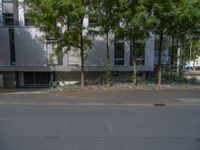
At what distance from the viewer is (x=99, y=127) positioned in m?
6.61

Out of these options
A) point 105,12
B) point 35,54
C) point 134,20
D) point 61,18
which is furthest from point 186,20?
point 35,54

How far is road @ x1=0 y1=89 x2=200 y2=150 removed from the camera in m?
5.20

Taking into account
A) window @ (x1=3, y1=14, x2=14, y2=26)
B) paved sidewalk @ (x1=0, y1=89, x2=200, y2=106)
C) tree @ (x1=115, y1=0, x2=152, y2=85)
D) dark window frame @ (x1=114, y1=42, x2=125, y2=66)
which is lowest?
paved sidewalk @ (x1=0, y1=89, x2=200, y2=106)

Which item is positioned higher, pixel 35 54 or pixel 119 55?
pixel 35 54

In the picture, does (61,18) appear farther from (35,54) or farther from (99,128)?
(35,54)

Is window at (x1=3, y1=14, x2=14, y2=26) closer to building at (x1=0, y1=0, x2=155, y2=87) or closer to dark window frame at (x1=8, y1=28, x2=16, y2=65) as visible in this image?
building at (x1=0, y1=0, x2=155, y2=87)

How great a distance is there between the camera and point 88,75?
2322cm

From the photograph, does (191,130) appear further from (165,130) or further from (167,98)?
(167,98)

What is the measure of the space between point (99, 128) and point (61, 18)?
29.0 feet

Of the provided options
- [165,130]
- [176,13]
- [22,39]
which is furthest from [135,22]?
[22,39]

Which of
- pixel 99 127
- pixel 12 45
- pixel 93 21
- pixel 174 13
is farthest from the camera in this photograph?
pixel 12 45

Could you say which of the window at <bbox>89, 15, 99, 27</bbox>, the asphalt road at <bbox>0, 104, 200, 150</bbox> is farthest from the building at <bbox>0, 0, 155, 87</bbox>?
the asphalt road at <bbox>0, 104, 200, 150</bbox>

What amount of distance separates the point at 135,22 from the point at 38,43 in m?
12.5

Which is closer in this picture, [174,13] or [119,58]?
[174,13]
